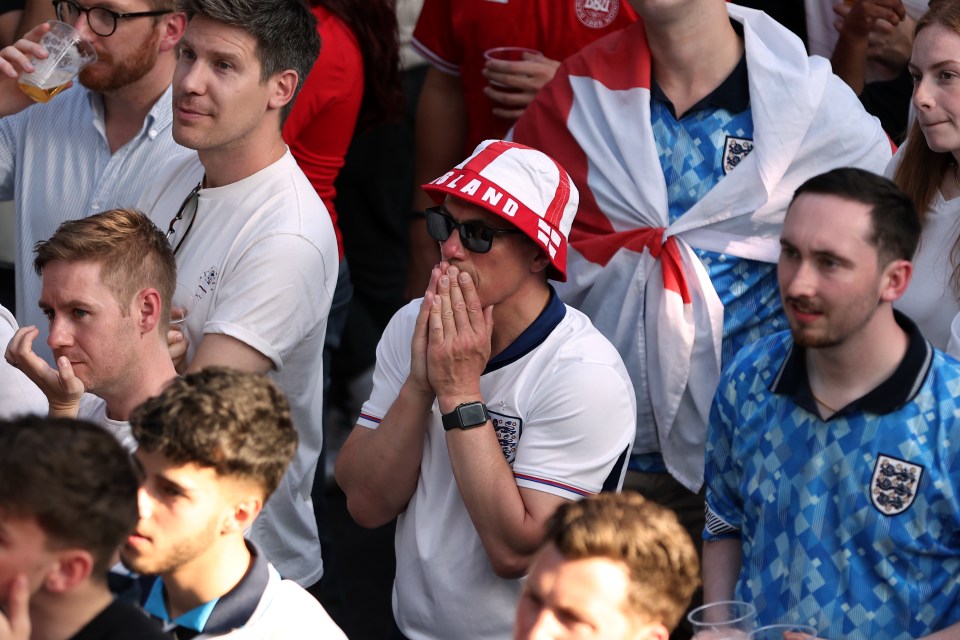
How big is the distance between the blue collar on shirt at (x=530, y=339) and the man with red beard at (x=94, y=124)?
1.42 metres

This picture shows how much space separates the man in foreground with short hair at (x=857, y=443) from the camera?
2676mm

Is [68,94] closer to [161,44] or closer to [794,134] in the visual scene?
[161,44]

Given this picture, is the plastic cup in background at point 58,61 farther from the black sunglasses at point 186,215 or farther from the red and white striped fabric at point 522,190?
the red and white striped fabric at point 522,190

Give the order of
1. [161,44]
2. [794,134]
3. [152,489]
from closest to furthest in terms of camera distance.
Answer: [152,489]
[794,134]
[161,44]

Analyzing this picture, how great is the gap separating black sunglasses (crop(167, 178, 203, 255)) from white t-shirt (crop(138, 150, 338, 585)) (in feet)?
0.06

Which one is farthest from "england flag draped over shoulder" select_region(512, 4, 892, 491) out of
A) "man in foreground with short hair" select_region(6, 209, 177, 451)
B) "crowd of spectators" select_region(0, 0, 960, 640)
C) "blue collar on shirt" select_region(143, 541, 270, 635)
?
"blue collar on shirt" select_region(143, 541, 270, 635)

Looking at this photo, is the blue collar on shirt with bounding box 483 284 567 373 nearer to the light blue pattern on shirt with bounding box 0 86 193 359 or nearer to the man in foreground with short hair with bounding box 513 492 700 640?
the man in foreground with short hair with bounding box 513 492 700 640

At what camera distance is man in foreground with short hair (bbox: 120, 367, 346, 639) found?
243cm

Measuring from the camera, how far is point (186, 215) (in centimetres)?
372

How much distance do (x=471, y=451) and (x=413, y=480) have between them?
0.23m

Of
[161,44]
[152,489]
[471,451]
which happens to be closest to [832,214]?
[471,451]

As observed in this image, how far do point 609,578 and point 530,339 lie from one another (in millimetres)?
949

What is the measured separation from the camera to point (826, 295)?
270 cm

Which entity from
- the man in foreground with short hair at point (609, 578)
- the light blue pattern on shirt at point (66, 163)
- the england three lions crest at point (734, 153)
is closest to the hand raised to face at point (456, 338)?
the man in foreground with short hair at point (609, 578)
